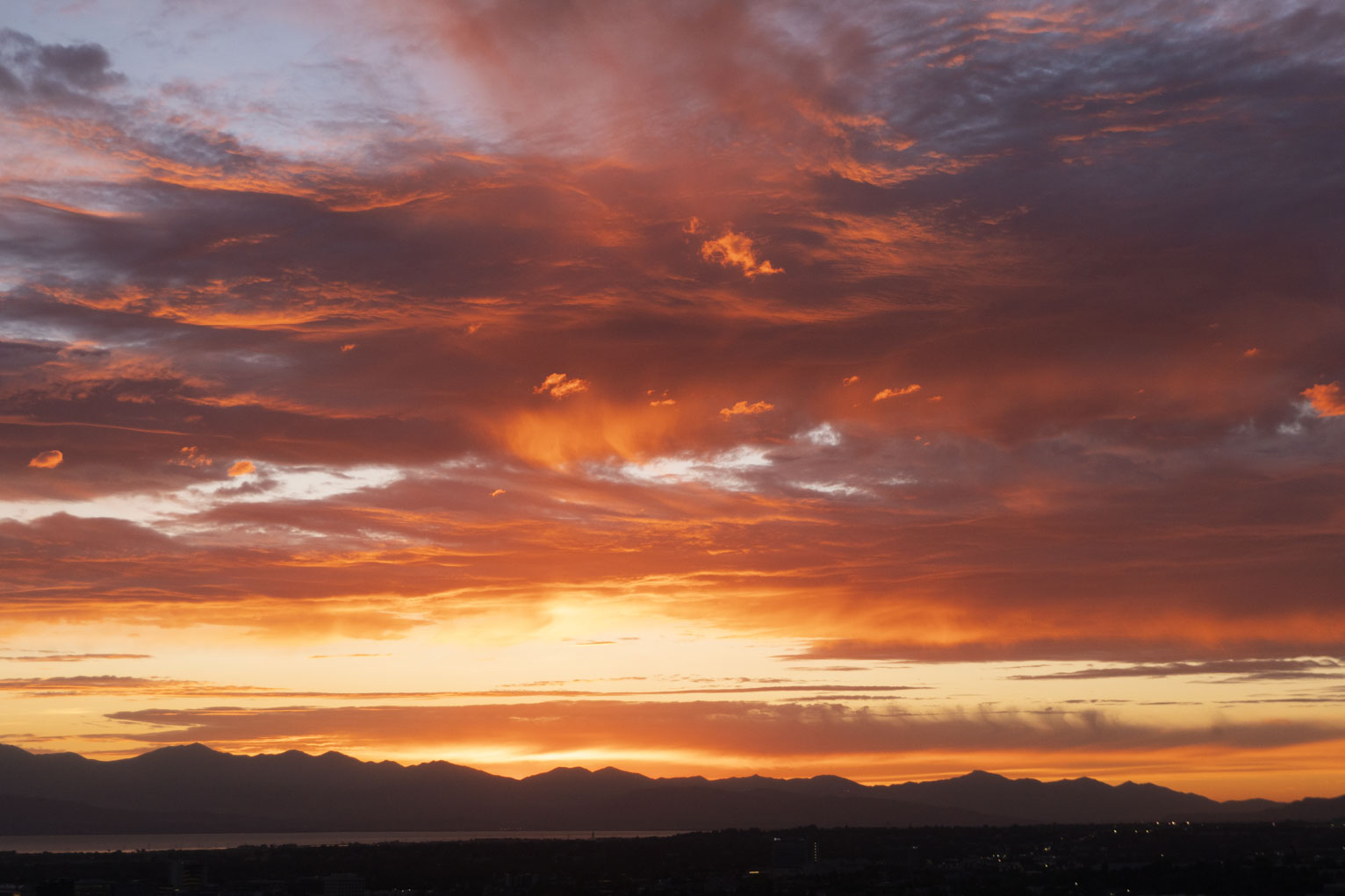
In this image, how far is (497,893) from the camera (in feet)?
629

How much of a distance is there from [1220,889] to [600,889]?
9019cm

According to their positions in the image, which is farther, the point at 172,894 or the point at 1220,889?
the point at 172,894

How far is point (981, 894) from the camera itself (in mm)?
176125

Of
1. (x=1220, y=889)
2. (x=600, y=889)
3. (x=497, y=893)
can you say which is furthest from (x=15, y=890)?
(x=1220, y=889)

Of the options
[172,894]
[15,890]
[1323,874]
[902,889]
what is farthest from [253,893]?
[1323,874]

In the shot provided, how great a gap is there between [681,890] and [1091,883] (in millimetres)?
63179

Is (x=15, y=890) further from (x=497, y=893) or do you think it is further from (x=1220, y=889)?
(x=1220, y=889)

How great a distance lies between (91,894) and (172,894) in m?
13.4

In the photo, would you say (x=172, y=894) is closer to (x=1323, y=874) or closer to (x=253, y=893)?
(x=253, y=893)

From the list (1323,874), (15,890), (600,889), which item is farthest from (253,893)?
(1323,874)

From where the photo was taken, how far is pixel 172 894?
195 m

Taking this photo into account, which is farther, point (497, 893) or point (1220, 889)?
point (497, 893)

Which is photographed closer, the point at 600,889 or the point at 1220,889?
the point at 1220,889

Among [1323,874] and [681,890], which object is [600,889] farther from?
[1323,874]
